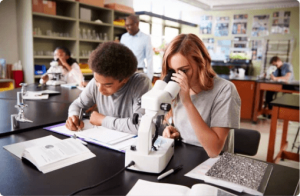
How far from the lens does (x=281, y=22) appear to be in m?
7.15

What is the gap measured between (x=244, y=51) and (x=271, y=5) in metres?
1.64

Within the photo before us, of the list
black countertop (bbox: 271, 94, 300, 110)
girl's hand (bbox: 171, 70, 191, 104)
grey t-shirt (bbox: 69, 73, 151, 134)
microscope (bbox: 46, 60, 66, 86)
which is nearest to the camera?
girl's hand (bbox: 171, 70, 191, 104)

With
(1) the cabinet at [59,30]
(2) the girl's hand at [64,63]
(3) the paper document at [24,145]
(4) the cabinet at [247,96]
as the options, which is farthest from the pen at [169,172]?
(4) the cabinet at [247,96]

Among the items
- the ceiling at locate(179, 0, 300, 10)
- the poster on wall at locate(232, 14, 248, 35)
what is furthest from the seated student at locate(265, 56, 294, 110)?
the poster on wall at locate(232, 14, 248, 35)

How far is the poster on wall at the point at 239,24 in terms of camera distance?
766cm

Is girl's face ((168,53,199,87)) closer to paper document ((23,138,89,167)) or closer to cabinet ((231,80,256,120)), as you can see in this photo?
paper document ((23,138,89,167))

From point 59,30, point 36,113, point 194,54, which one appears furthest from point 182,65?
point 59,30

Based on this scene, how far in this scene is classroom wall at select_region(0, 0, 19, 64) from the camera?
3896mm

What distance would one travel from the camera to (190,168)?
90cm

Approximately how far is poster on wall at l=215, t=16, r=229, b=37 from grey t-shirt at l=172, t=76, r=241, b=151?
7.41 m

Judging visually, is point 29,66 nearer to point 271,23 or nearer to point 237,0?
point 237,0

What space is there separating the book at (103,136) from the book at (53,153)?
0.30ft

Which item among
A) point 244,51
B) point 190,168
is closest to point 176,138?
point 190,168

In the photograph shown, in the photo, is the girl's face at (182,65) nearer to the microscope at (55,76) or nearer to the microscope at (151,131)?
the microscope at (151,131)
